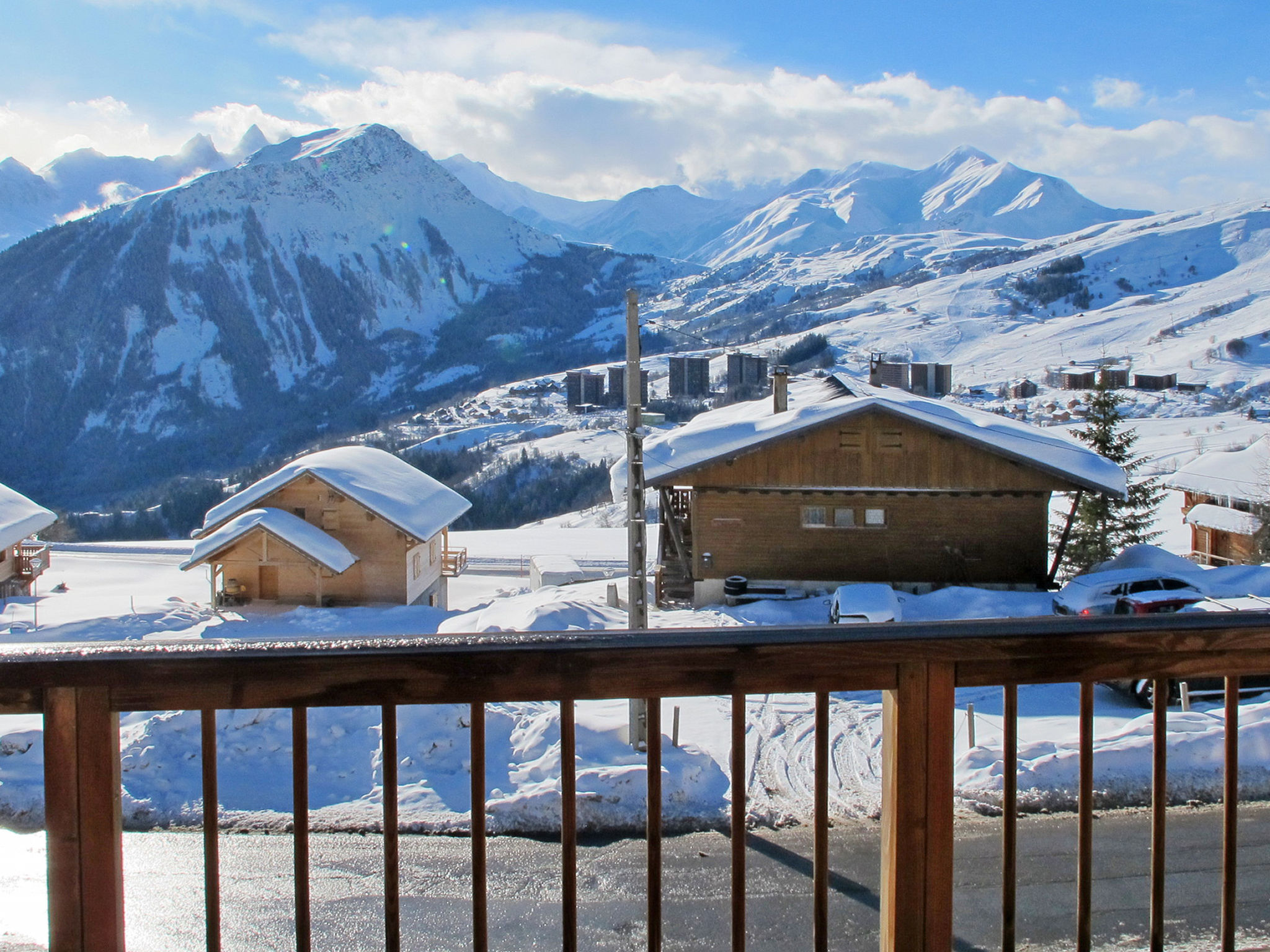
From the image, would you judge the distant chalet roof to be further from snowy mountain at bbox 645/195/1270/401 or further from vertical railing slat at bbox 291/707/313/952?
snowy mountain at bbox 645/195/1270/401

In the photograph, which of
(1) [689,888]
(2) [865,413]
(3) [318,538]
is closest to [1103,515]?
(2) [865,413]

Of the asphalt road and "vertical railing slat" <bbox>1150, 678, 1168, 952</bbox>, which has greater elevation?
"vertical railing slat" <bbox>1150, 678, 1168, 952</bbox>

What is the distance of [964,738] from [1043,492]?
1241cm

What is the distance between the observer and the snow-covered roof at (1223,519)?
25812 mm

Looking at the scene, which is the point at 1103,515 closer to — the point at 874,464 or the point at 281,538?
the point at 874,464

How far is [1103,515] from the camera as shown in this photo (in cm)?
2541

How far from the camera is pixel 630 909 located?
4.89m

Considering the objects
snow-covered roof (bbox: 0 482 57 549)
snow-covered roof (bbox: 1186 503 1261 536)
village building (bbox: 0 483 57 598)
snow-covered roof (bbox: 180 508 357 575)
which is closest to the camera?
snow-covered roof (bbox: 180 508 357 575)

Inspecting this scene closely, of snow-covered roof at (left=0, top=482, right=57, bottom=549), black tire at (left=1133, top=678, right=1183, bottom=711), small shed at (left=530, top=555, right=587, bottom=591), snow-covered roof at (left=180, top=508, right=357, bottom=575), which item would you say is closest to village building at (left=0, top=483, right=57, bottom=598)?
snow-covered roof at (left=0, top=482, right=57, bottom=549)

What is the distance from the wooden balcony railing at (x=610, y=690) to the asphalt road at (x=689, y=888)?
8.46ft

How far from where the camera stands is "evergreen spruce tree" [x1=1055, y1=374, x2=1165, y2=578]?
25.4m

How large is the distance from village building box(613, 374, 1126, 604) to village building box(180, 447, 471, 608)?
7.93 m

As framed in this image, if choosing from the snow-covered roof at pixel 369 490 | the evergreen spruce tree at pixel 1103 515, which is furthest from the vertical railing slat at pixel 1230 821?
the evergreen spruce tree at pixel 1103 515

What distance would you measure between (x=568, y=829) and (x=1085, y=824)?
3.87ft
